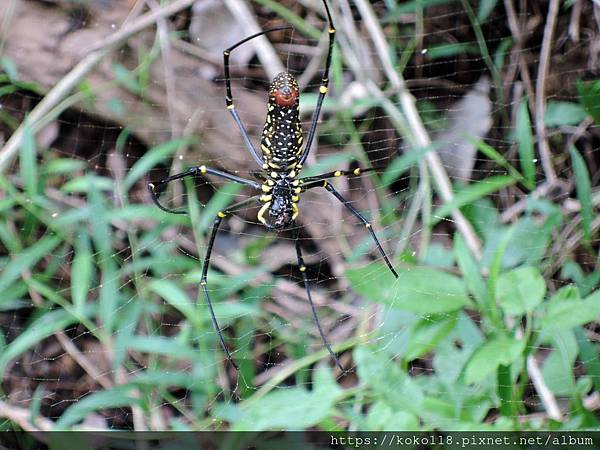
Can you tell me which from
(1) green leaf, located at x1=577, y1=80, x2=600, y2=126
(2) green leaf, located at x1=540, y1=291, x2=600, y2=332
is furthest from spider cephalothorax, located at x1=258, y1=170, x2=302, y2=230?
(1) green leaf, located at x1=577, y1=80, x2=600, y2=126

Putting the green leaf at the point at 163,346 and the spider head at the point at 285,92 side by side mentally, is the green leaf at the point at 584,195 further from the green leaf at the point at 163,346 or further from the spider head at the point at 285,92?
the green leaf at the point at 163,346

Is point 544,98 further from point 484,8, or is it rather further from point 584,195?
point 584,195

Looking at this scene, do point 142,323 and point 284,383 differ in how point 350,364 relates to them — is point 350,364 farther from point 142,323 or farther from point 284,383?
point 142,323

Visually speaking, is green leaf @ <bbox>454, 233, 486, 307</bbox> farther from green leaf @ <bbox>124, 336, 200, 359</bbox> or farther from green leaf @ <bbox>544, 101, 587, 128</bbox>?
green leaf @ <bbox>544, 101, 587, 128</bbox>

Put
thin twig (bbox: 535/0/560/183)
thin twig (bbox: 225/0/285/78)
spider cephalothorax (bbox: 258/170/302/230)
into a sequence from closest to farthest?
spider cephalothorax (bbox: 258/170/302/230)
thin twig (bbox: 535/0/560/183)
thin twig (bbox: 225/0/285/78)

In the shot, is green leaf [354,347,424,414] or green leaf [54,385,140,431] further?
green leaf [54,385,140,431]

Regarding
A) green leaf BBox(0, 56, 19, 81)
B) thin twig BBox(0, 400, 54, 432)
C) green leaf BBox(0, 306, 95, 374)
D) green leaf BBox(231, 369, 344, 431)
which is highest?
green leaf BBox(0, 56, 19, 81)

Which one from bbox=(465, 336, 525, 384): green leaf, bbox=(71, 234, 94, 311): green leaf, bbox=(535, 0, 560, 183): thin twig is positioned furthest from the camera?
bbox=(535, 0, 560, 183): thin twig
